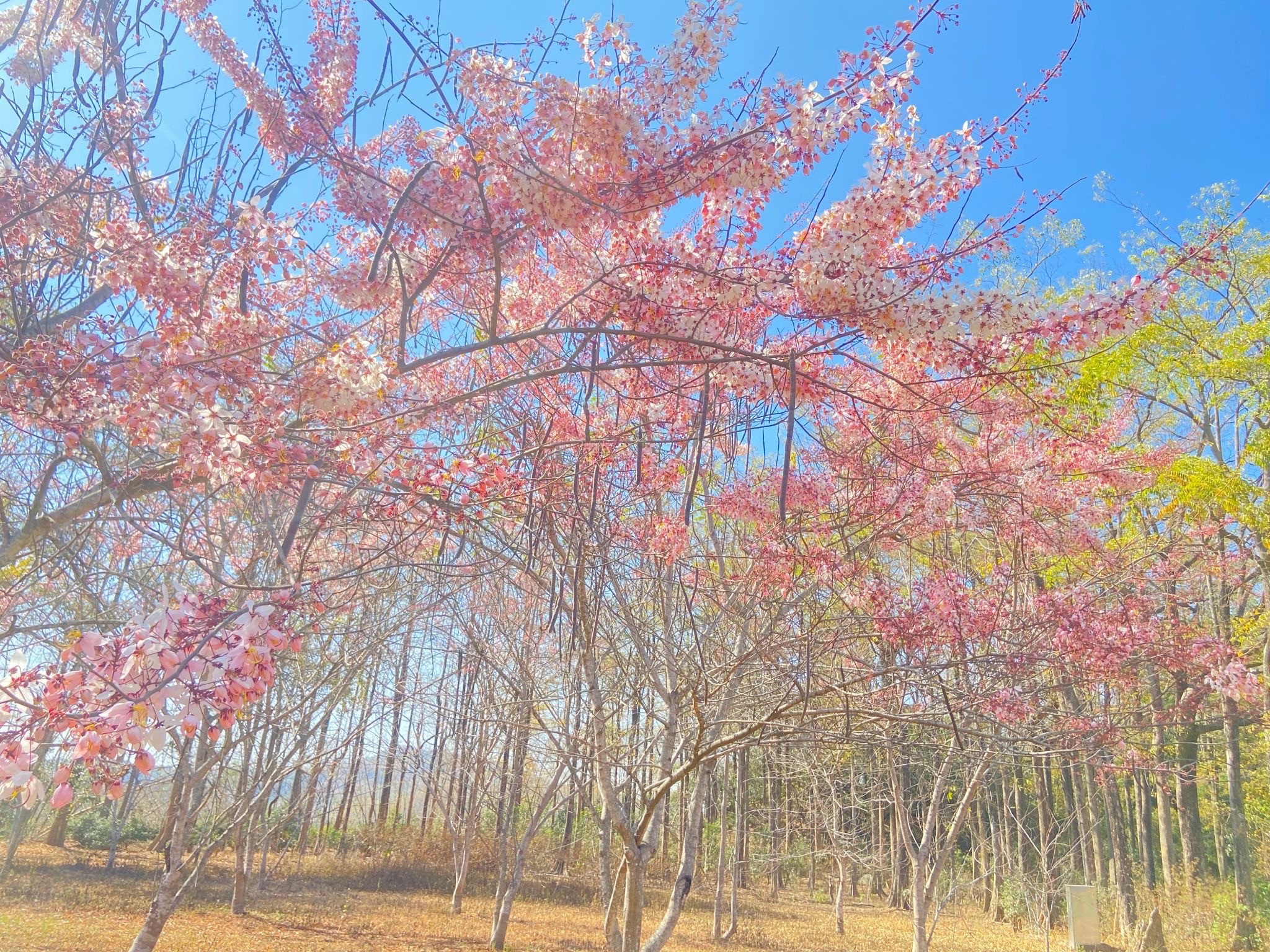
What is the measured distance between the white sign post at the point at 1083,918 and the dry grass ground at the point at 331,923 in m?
1.45

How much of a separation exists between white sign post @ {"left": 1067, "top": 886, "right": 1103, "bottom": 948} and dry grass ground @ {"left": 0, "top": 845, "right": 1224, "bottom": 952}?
145cm

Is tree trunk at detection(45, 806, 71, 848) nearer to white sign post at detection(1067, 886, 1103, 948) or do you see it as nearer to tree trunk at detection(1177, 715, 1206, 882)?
white sign post at detection(1067, 886, 1103, 948)

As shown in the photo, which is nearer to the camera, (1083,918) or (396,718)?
(1083,918)

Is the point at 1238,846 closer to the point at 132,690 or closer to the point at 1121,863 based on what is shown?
the point at 1121,863

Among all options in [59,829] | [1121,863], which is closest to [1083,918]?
[1121,863]

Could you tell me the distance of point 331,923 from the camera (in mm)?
11484

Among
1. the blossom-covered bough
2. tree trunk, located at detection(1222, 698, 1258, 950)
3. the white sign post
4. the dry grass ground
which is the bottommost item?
the dry grass ground

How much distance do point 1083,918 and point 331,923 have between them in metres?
10.8

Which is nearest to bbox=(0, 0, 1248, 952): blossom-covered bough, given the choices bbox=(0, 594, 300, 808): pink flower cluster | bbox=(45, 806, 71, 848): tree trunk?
bbox=(0, 594, 300, 808): pink flower cluster

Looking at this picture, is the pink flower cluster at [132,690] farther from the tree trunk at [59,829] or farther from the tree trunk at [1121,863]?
the tree trunk at [59,829]

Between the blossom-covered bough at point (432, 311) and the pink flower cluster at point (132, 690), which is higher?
the blossom-covered bough at point (432, 311)

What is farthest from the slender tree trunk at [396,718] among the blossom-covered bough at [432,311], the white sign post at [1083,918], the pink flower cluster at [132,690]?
the white sign post at [1083,918]

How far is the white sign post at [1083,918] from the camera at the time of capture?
1126 cm

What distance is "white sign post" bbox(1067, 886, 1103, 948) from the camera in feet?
36.9
